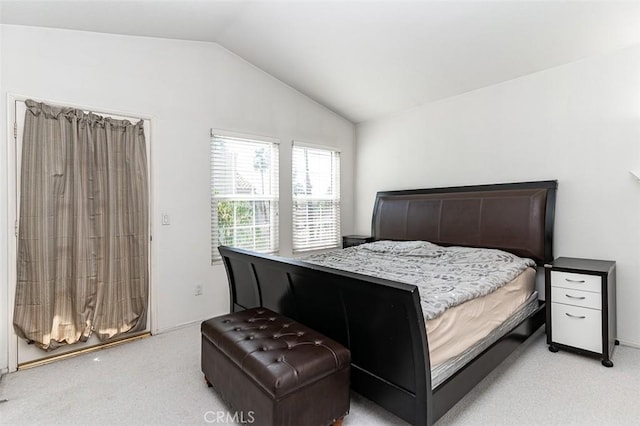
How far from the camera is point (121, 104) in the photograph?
3016mm

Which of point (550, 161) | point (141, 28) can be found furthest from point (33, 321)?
point (550, 161)

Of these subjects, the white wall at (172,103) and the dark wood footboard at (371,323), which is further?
the white wall at (172,103)

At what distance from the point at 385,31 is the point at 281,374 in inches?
115

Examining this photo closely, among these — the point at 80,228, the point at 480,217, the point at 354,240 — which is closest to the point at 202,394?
the point at 80,228

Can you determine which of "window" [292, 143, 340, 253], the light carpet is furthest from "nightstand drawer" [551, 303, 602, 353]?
"window" [292, 143, 340, 253]

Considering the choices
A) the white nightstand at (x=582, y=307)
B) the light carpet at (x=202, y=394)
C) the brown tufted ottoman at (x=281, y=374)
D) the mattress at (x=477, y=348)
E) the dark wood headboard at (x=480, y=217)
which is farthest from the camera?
the dark wood headboard at (x=480, y=217)

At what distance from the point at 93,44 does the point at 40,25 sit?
14.3 inches

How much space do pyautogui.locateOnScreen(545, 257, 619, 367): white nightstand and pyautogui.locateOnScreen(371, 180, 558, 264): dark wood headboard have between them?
43cm

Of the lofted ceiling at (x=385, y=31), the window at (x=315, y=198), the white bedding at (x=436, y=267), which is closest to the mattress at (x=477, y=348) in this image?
the white bedding at (x=436, y=267)

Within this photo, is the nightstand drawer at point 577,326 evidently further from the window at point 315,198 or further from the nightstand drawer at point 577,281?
the window at point 315,198

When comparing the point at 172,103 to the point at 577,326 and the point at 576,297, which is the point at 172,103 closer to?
the point at 576,297

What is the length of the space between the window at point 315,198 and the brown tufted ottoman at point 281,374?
2.50m

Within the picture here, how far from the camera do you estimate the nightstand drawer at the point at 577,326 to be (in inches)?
99.2

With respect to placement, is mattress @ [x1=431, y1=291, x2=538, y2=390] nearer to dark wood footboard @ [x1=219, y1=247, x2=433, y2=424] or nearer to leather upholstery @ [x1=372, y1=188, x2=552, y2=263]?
dark wood footboard @ [x1=219, y1=247, x2=433, y2=424]
